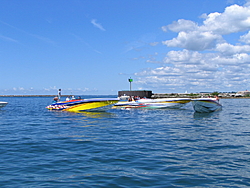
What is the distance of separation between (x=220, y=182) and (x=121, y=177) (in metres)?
2.50

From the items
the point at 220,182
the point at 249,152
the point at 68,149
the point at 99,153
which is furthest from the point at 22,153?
the point at 249,152

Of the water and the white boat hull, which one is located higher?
the white boat hull

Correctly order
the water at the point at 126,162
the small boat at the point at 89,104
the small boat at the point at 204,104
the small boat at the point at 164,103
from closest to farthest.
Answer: the water at the point at 126,162 → the small boat at the point at 204,104 → the small boat at the point at 89,104 → the small boat at the point at 164,103

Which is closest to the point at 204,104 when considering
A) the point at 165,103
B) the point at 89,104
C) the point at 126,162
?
the point at 165,103

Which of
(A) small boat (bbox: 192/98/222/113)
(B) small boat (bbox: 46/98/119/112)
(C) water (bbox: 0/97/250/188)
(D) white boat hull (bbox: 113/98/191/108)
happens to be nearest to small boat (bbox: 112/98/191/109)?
(D) white boat hull (bbox: 113/98/191/108)

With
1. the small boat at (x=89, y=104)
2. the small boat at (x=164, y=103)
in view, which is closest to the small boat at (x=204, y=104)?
the small boat at (x=164, y=103)

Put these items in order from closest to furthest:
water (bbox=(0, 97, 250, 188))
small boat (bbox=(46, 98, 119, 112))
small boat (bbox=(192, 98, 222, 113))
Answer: water (bbox=(0, 97, 250, 188))
small boat (bbox=(192, 98, 222, 113))
small boat (bbox=(46, 98, 119, 112))

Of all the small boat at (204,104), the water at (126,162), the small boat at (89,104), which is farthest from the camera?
the small boat at (89,104)

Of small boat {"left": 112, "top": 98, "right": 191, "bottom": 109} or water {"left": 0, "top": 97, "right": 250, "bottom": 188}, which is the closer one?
water {"left": 0, "top": 97, "right": 250, "bottom": 188}

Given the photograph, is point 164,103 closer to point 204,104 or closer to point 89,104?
point 204,104

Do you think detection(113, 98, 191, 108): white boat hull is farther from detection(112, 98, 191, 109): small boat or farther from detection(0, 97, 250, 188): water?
detection(0, 97, 250, 188): water

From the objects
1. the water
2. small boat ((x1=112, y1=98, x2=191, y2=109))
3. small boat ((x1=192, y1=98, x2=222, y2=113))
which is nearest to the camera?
the water

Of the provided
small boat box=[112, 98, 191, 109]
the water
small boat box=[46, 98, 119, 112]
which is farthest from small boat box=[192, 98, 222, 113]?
Result: the water

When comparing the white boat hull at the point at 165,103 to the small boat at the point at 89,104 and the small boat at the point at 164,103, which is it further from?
the small boat at the point at 89,104
